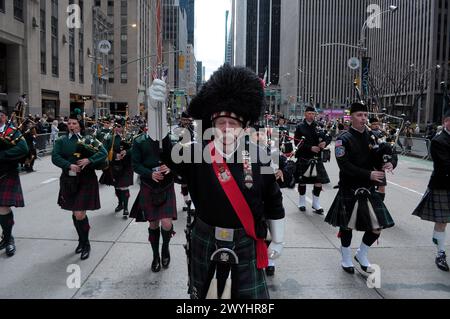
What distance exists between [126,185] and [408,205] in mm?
6064

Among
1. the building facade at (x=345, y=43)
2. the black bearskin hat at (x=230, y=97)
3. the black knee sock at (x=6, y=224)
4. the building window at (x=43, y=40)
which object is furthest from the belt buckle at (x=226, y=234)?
the building facade at (x=345, y=43)

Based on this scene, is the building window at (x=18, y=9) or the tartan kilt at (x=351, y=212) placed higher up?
the building window at (x=18, y=9)

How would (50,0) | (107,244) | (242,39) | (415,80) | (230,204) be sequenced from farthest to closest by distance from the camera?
(242,39)
(415,80)
(50,0)
(107,244)
(230,204)

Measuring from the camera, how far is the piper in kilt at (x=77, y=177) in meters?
5.45

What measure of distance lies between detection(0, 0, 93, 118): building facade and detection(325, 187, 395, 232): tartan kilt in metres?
27.3

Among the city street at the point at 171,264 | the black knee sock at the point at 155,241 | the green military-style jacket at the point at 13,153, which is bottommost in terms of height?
the city street at the point at 171,264

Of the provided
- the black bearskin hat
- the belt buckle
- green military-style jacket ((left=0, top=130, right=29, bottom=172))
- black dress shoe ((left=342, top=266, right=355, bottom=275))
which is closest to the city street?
black dress shoe ((left=342, top=266, right=355, bottom=275))

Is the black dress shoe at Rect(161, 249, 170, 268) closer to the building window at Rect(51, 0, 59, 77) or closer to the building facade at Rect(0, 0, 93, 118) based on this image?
the building facade at Rect(0, 0, 93, 118)

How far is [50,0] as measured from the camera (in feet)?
110

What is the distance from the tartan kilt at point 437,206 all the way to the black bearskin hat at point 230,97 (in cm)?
323

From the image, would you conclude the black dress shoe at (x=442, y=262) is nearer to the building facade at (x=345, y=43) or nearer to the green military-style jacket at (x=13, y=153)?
the green military-style jacket at (x=13, y=153)
